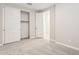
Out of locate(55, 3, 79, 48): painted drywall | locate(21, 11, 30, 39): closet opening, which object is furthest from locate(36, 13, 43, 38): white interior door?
locate(55, 3, 79, 48): painted drywall

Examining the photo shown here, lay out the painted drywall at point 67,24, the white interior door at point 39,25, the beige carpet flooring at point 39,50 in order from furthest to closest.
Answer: the white interior door at point 39,25 < the painted drywall at point 67,24 < the beige carpet flooring at point 39,50

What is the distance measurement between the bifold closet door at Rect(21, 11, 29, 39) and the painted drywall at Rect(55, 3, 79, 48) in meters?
2.45

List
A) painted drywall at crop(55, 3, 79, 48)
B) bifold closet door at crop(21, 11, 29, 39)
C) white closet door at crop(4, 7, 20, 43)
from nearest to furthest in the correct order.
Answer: painted drywall at crop(55, 3, 79, 48)
white closet door at crop(4, 7, 20, 43)
bifold closet door at crop(21, 11, 29, 39)

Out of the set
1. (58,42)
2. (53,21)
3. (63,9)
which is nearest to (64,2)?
(63,9)

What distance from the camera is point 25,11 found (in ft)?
18.8

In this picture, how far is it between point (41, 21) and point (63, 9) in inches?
95.2

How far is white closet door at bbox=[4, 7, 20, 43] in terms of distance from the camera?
4.43m

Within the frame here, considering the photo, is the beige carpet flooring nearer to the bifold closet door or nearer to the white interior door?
the bifold closet door

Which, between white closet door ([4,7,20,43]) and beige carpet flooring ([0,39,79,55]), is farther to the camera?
white closet door ([4,7,20,43])

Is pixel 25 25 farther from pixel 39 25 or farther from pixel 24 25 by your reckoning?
pixel 39 25

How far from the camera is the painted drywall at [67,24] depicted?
3.46 metres

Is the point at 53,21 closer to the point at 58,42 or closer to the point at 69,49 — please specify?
the point at 58,42

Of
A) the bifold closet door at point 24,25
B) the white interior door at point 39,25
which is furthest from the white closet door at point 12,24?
the white interior door at point 39,25

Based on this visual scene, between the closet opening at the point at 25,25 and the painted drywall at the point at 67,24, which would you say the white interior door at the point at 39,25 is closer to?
the closet opening at the point at 25,25
